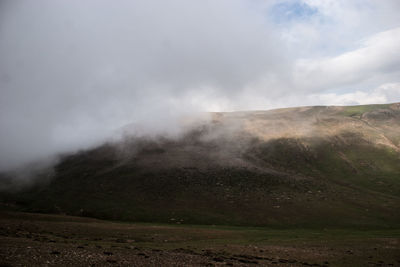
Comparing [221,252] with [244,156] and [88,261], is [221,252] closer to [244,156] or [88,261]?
[88,261]

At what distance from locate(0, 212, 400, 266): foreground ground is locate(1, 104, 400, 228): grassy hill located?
3048 cm

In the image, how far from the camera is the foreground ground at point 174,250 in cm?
2856

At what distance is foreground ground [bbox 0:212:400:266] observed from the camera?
28.6 meters

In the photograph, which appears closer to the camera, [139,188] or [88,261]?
[88,261]

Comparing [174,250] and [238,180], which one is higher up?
[238,180]

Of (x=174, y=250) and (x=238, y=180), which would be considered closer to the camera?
(x=174, y=250)

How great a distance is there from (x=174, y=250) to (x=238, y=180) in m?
86.0

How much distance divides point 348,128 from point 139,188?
155 m

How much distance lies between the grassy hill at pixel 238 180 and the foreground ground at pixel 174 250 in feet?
100

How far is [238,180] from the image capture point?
125938 millimetres

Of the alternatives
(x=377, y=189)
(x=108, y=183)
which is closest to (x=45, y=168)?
(x=108, y=183)

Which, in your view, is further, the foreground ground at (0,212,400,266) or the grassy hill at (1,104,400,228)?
the grassy hill at (1,104,400,228)

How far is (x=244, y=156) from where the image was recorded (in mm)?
159875

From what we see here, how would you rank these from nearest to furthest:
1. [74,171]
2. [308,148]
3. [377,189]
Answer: [377,189], [74,171], [308,148]
